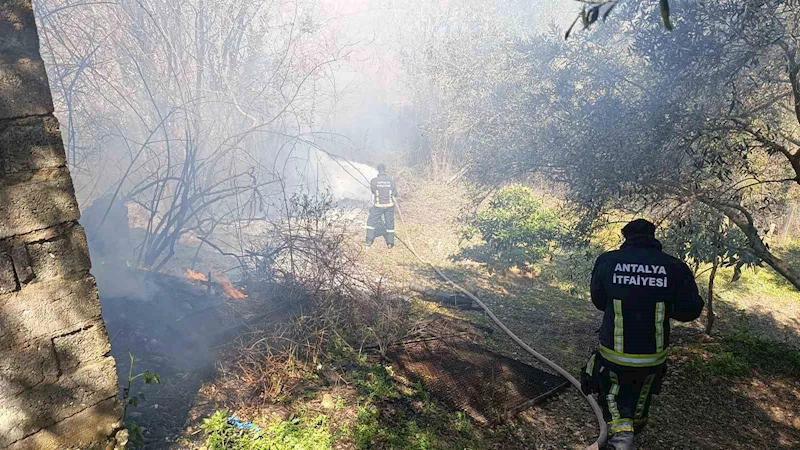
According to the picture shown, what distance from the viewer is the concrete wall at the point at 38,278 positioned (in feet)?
6.32

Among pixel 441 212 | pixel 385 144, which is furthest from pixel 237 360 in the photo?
pixel 385 144

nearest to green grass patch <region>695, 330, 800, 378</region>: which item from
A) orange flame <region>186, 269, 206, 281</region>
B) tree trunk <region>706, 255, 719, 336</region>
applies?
tree trunk <region>706, 255, 719, 336</region>

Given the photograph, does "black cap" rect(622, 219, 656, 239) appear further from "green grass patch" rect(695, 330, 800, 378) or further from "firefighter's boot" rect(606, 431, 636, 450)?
"green grass patch" rect(695, 330, 800, 378)

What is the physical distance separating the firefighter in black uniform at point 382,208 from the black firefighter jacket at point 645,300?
24.6ft

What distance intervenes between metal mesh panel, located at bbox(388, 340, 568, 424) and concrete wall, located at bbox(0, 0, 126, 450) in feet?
8.98

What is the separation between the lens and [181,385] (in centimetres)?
387

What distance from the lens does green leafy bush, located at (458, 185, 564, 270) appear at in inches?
356

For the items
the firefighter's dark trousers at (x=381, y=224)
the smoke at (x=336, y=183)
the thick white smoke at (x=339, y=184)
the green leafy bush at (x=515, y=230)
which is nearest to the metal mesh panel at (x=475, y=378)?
the green leafy bush at (x=515, y=230)

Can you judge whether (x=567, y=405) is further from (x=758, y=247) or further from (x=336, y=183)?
(x=336, y=183)

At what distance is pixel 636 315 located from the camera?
10.3 feet

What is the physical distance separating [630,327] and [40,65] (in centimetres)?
361

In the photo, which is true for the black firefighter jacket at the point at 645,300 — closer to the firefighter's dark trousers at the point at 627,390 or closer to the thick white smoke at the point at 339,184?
the firefighter's dark trousers at the point at 627,390

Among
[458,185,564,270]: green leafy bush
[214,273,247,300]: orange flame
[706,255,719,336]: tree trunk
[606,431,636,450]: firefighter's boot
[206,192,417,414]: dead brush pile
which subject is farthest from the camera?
[458,185,564,270]: green leafy bush

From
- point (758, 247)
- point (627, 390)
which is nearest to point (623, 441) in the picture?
point (627, 390)
